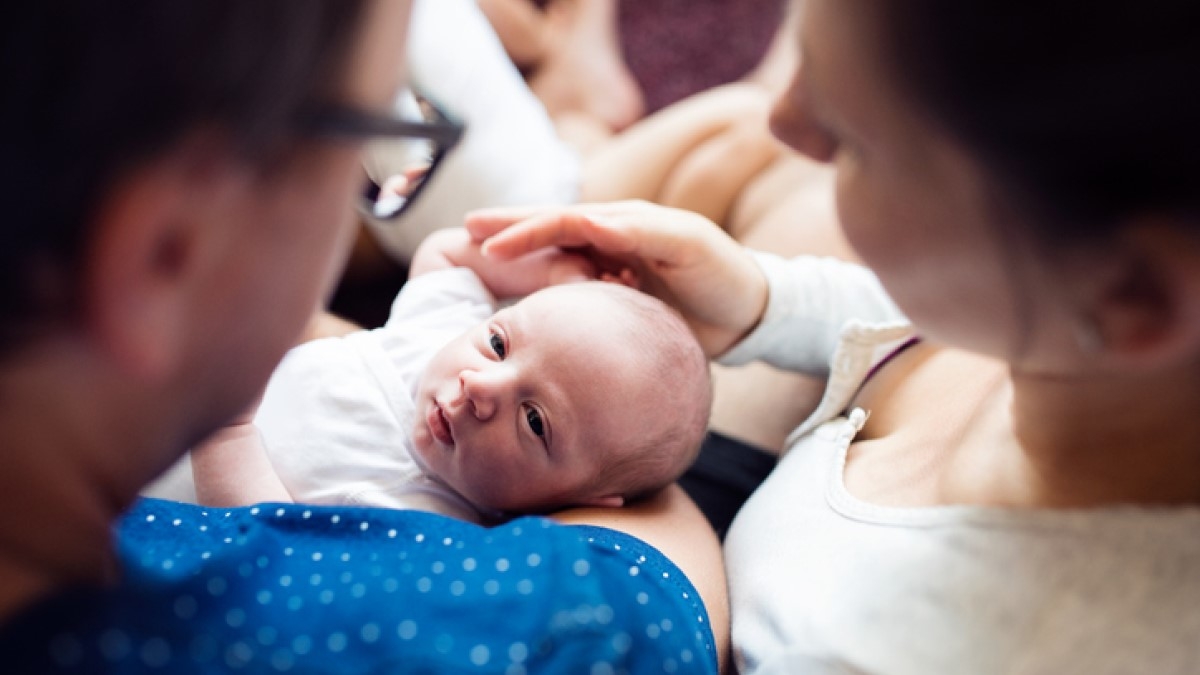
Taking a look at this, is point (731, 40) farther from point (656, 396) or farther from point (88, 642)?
point (88, 642)

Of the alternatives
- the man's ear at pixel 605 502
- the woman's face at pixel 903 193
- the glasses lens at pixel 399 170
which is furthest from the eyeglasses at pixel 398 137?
the man's ear at pixel 605 502

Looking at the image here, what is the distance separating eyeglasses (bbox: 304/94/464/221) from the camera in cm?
43

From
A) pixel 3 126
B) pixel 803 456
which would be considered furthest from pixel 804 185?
pixel 3 126

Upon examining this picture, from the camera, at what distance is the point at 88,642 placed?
464 mm

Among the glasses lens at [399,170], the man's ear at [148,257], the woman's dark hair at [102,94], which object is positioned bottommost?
the glasses lens at [399,170]

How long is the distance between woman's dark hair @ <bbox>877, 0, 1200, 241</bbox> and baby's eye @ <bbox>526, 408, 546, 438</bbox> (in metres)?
0.52

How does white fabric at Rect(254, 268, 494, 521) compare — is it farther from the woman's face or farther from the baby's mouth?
the woman's face

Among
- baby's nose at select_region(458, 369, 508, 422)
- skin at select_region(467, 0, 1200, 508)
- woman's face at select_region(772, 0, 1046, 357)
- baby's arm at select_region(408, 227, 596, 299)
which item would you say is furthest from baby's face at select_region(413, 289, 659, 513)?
woman's face at select_region(772, 0, 1046, 357)

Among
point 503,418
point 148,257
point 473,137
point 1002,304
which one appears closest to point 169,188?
point 148,257

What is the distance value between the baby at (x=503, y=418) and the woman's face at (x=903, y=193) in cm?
35

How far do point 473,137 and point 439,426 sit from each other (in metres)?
0.46

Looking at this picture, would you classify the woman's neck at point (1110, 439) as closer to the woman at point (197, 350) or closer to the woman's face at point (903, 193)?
the woman's face at point (903, 193)

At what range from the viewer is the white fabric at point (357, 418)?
0.89 m

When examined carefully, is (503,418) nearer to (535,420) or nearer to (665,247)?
(535,420)
